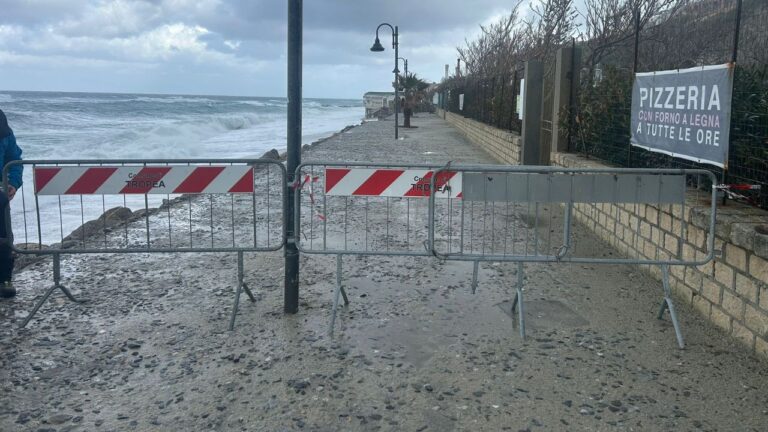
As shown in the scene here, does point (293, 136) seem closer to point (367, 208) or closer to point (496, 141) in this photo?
point (367, 208)

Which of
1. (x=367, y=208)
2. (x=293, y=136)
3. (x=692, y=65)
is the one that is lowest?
(x=367, y=208)

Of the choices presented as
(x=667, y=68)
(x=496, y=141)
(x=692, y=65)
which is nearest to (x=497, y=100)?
(x=496, y=141)

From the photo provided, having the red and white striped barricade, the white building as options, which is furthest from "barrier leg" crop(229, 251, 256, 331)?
the white building

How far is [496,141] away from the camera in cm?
1823

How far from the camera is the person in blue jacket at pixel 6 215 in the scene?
5.62 m

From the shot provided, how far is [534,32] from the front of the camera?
22516 millimetres

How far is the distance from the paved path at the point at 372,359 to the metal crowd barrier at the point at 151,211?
41 cm

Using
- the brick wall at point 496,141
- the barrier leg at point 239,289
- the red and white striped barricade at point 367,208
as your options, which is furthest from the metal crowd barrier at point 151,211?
the brick wall at point 496,141

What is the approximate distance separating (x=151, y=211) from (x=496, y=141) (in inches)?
422

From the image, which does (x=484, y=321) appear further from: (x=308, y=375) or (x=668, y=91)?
(x=668, y=91)

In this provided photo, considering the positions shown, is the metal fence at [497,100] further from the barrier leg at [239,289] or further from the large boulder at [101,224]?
the barrier leg at [239,289]

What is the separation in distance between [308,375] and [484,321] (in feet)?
5.26

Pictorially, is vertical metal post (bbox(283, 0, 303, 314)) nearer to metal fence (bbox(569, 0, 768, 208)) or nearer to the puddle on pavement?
the puddle on pavement

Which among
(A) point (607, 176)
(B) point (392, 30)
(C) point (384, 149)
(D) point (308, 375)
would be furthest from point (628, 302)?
(B) point (392, 30)
